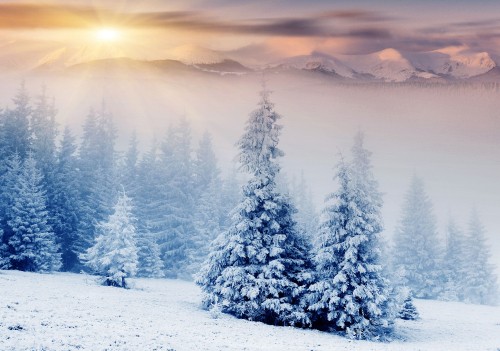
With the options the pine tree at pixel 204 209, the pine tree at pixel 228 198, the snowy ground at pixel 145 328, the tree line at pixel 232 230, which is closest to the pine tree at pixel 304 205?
the tree line at pixel 232 230

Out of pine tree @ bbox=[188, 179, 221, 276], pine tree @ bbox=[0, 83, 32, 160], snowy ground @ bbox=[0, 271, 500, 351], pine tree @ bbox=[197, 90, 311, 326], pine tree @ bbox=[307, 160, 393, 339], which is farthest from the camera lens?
pine tree @ bbox=[188, 179, 221, 276]

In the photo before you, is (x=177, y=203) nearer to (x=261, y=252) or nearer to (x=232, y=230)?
(x=232, y=230)

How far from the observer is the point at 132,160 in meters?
66.9

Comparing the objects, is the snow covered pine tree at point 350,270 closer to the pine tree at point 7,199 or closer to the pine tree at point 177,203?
the pine tree at point 7,199

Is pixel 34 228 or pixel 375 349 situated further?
pixel 34 228

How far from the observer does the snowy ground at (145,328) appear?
749 inches

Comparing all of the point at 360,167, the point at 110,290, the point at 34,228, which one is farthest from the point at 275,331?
the point at 34,228

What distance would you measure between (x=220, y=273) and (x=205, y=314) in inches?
121

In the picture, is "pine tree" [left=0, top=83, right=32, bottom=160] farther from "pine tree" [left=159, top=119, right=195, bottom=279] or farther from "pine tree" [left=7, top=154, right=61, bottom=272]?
"pine tree" [left=159, top=119, right=195, bottom=279]

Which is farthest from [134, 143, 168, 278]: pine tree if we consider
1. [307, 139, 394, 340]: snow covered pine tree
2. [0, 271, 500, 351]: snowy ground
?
[307, 139, 394, 340]: snow covered pine tree

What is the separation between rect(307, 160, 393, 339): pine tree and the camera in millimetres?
29781

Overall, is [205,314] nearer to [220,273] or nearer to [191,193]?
[220,273]

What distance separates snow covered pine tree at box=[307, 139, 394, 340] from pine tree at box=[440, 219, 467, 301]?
118 ft

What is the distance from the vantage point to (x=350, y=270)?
30141 mm
